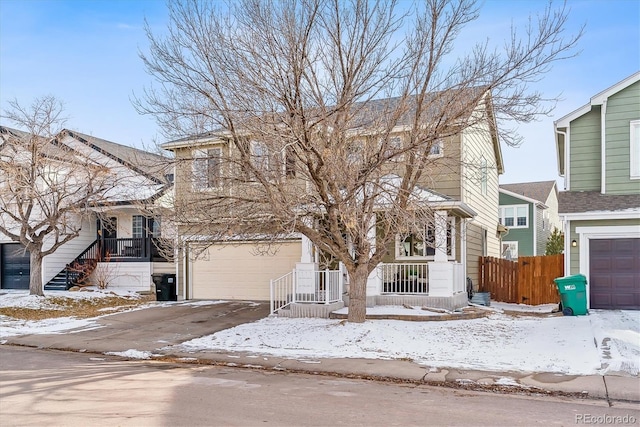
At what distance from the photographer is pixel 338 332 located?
1077 cm

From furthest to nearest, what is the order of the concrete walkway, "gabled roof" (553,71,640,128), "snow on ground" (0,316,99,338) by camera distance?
"gabled roof" (553,71,640,128) → "snow on ground" (0,316,99,338) → the concrete walkway

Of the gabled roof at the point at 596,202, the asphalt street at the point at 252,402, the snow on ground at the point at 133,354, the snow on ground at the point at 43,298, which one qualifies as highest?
the gabled roof at the point at 596,202

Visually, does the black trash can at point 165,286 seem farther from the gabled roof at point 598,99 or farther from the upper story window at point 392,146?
the gabled roof at point 598,99

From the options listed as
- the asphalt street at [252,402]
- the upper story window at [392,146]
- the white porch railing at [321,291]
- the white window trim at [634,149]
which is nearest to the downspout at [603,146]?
the white window trim at [634,149]

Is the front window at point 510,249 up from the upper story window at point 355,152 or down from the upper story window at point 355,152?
down

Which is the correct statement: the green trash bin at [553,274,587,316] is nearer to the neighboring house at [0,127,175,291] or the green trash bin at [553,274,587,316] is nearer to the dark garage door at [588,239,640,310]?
the dark garage door at [588,239,640,310]

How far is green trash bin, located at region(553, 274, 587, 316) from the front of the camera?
1306 cm

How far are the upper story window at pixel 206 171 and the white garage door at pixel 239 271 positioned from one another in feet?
23.4

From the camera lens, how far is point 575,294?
43.0 ft

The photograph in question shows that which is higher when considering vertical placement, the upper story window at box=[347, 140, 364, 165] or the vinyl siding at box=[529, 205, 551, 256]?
the upper story window at box=[347, 140, 364, 165]

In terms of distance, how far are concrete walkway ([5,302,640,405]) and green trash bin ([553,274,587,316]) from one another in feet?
19.4

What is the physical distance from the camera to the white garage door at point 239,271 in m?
17.7

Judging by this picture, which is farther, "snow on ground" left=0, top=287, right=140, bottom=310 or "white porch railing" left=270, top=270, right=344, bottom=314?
"snow on ground" left=0, top=287, right=140, bottom=310

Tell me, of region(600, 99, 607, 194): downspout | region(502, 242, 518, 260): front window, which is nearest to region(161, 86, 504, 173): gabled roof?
region(600, 99, 607, 194): downspout
